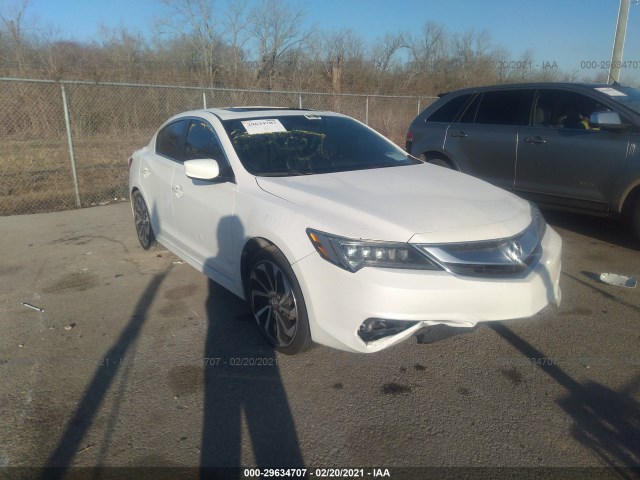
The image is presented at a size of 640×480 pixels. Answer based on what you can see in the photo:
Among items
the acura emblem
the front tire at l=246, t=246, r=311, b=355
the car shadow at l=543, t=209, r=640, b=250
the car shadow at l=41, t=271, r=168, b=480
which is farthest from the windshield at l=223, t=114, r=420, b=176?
the car shadow at l=543, t=209, r=640, b=250

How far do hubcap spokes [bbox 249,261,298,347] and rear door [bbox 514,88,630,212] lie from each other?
3997mm

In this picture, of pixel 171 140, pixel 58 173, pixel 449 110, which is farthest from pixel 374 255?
pixel 58 173

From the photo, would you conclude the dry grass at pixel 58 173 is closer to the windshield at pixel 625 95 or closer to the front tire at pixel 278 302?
the front tire at pixel 278 302

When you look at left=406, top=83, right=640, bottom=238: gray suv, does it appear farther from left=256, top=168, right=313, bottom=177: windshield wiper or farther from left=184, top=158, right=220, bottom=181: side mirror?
left=184, top=158, right=220, bottom=181: side mirror

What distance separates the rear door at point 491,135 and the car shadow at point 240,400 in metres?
3.89

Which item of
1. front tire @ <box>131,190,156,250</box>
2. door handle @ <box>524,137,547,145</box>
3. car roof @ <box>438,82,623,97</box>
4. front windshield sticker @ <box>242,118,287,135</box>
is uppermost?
car roof @ <box>438,82,623,97</box>

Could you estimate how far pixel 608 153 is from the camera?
17.2ft

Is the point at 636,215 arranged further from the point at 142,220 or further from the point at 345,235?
the point at 142,220

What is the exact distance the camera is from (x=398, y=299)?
104 inches

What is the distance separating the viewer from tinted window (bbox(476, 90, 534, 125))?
20.1 feet

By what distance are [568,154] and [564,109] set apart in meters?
0.61

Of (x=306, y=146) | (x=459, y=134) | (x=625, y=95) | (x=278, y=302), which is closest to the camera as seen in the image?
(x=278, y=302)

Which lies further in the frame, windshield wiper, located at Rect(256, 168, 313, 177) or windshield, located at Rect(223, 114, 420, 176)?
windshield, located at Rect(223, 114, 420, 176)

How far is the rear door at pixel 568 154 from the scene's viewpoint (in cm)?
527
